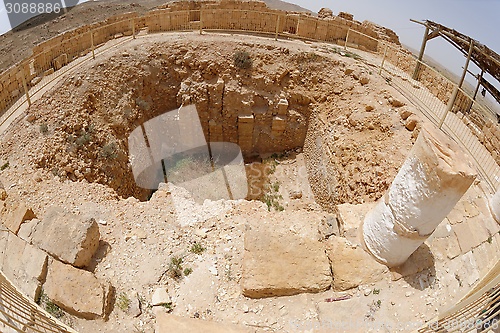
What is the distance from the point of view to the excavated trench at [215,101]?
1149 centimetres

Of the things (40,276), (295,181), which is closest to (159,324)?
(40,276)

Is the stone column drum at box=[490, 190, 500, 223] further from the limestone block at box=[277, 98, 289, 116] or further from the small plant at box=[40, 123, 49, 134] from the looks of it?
the small plant at box=[40, 123, 49, 134]

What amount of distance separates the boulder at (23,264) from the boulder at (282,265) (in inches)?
147

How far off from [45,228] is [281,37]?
11967mm

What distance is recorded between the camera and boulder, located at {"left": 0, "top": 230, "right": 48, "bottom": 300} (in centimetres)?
631

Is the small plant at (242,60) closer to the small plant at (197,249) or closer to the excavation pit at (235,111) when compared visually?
the excavation pit at (235,111)

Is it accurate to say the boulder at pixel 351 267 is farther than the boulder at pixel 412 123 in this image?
No

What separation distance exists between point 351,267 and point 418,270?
127 centimetres

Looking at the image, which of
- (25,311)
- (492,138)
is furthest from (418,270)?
(25,311)

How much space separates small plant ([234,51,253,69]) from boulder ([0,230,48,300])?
9.64 meters

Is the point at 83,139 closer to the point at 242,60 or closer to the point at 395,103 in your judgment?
the point at 242,60

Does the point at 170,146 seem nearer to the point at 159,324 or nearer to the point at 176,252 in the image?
the point at 176,252

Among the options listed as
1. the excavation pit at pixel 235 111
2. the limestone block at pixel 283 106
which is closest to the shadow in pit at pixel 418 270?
the excavation pit at pixel 235 111

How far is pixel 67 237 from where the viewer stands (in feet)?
23.1
